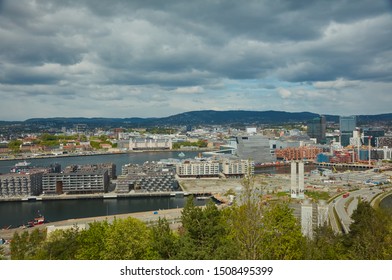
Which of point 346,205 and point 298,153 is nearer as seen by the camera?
point 346,205

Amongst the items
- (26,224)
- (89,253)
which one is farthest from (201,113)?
(89,253)

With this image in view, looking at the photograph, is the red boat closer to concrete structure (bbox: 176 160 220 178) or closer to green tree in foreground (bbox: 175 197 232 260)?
green tree in foreground (bbox: 175 197 232 260)

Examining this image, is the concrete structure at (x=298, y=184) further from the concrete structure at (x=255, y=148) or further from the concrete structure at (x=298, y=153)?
the concrete structure at (x=298, y=153)

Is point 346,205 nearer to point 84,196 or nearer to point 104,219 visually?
point 104,219

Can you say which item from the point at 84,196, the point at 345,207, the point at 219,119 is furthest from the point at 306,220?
the point at 219,119

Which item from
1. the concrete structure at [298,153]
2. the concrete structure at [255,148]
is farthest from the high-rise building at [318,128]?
the concrete structure at [255,148]

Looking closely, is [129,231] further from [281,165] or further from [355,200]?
[281,165]
